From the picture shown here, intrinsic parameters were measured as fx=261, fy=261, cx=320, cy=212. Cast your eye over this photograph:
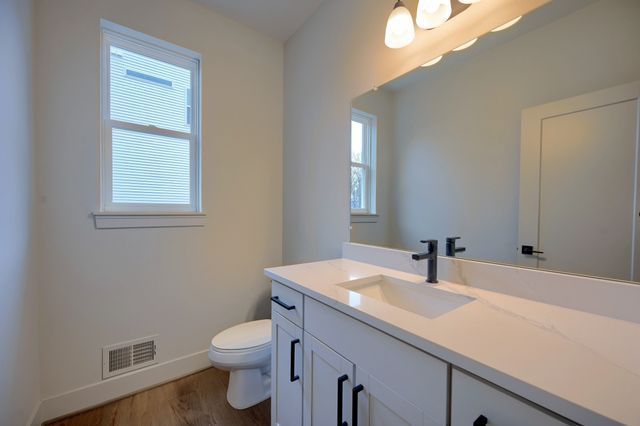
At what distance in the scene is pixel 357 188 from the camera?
158cm

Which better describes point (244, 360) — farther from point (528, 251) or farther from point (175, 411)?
point (528, 251)

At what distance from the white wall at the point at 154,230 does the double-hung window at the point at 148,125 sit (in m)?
0.09

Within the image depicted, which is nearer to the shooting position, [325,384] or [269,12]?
[325,384]

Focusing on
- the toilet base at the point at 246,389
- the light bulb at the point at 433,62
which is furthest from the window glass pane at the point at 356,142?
the toilet base at the point at 246,389

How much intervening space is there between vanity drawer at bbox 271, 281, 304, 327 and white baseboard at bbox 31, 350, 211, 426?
113cm

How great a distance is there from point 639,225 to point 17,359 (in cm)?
→ 240

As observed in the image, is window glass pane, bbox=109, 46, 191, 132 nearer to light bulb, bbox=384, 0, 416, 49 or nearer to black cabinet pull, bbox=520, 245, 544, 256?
light bulb, bbox=384, 0, 416, 49

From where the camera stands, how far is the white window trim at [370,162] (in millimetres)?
1504

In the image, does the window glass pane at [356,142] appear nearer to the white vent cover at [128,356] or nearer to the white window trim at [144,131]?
the white window trim at [144,131]

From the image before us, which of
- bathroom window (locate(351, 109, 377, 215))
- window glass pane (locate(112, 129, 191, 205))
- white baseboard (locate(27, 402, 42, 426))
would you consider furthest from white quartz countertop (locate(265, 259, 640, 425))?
white baseboard (locate(27, 402, 42, 426))

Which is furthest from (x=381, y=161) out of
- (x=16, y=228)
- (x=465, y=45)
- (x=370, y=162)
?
(x=16, y=228)

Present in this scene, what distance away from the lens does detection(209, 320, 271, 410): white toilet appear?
58.4 inches

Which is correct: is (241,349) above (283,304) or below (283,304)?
below

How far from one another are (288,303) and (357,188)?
790 mm
